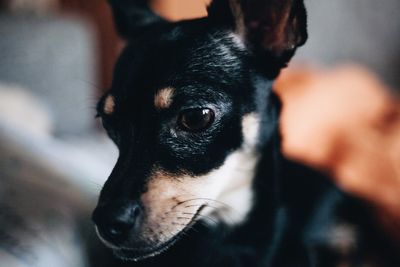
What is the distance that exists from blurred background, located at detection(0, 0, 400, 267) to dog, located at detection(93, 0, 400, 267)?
0.73ft

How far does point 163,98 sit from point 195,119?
0.07 m

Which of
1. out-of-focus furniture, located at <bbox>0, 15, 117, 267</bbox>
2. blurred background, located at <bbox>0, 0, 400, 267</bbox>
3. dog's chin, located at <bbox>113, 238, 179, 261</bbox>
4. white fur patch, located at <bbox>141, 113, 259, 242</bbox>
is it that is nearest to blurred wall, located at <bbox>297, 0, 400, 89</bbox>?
blurred background, located at <bbox>0, 0, 400, 267</bbox>

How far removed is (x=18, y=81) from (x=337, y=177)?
135 centimetres

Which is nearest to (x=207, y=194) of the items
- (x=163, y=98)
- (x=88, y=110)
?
(x=163, y=98)

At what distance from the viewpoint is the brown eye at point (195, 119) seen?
2.69 feet

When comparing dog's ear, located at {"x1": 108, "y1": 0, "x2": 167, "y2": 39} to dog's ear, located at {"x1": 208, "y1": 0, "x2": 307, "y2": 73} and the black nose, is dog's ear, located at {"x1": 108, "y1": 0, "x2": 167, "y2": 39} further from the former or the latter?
the black nose

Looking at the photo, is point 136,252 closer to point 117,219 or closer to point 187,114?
point 117,219

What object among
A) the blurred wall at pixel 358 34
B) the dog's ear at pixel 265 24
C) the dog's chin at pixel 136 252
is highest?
the dog's ear at pixel 265 24

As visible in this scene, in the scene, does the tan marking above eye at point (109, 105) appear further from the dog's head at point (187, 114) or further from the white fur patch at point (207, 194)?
the white fur patch at point (207, 194)

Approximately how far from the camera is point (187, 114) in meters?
0.82

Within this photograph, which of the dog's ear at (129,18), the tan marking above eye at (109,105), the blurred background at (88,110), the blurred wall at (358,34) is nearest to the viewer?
the tan marking above eye at (109,105)

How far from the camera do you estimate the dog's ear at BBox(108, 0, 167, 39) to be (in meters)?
1.10

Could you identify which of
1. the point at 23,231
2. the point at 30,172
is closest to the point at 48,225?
the point at 23,231

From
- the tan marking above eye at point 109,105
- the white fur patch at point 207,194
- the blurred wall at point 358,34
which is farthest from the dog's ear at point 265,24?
the blurred wall at point 358,34
